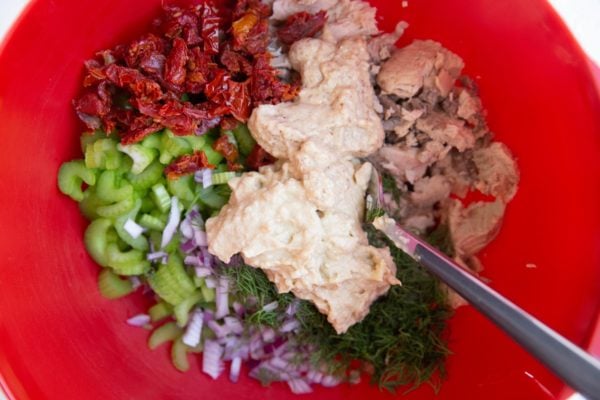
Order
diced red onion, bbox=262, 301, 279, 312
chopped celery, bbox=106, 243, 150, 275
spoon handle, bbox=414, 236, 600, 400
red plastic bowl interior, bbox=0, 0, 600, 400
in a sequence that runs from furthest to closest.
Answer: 1. diced red onion, bbox=262, 301, 279, 312
2. chopped celery, bbox=106, 243, 150, 275
3. red plastic bowl interior, bbox=0, 0, 600, 400
4. spoon handle, bbox=414, 236, 600, 400

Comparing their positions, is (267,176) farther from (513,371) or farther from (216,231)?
(513,371)

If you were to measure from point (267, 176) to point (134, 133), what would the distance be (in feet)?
1.38

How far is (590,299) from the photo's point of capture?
1720 mm

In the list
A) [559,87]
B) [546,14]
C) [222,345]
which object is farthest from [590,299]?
[222,345]

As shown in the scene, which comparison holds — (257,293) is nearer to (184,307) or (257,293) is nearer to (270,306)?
(270,306)

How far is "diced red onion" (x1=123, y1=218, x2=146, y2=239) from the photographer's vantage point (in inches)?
74.4

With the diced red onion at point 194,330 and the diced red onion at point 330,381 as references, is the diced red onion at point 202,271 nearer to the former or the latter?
the diced red onion at point 194,330

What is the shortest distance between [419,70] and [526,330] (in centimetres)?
97

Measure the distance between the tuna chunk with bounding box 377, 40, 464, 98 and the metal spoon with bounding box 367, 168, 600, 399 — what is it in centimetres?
56

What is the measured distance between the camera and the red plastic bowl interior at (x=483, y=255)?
1.65 m

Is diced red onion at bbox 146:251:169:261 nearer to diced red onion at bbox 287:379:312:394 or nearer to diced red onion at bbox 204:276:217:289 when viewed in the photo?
diced red onion at bbox 204:276:217:289

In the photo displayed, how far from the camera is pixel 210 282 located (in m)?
1.98

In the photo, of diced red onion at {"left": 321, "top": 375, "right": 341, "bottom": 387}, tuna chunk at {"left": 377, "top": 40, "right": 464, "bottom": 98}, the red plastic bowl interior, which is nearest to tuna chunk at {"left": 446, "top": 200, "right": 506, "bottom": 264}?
the red plastic bowl interior

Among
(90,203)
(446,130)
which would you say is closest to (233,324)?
(90,203)
